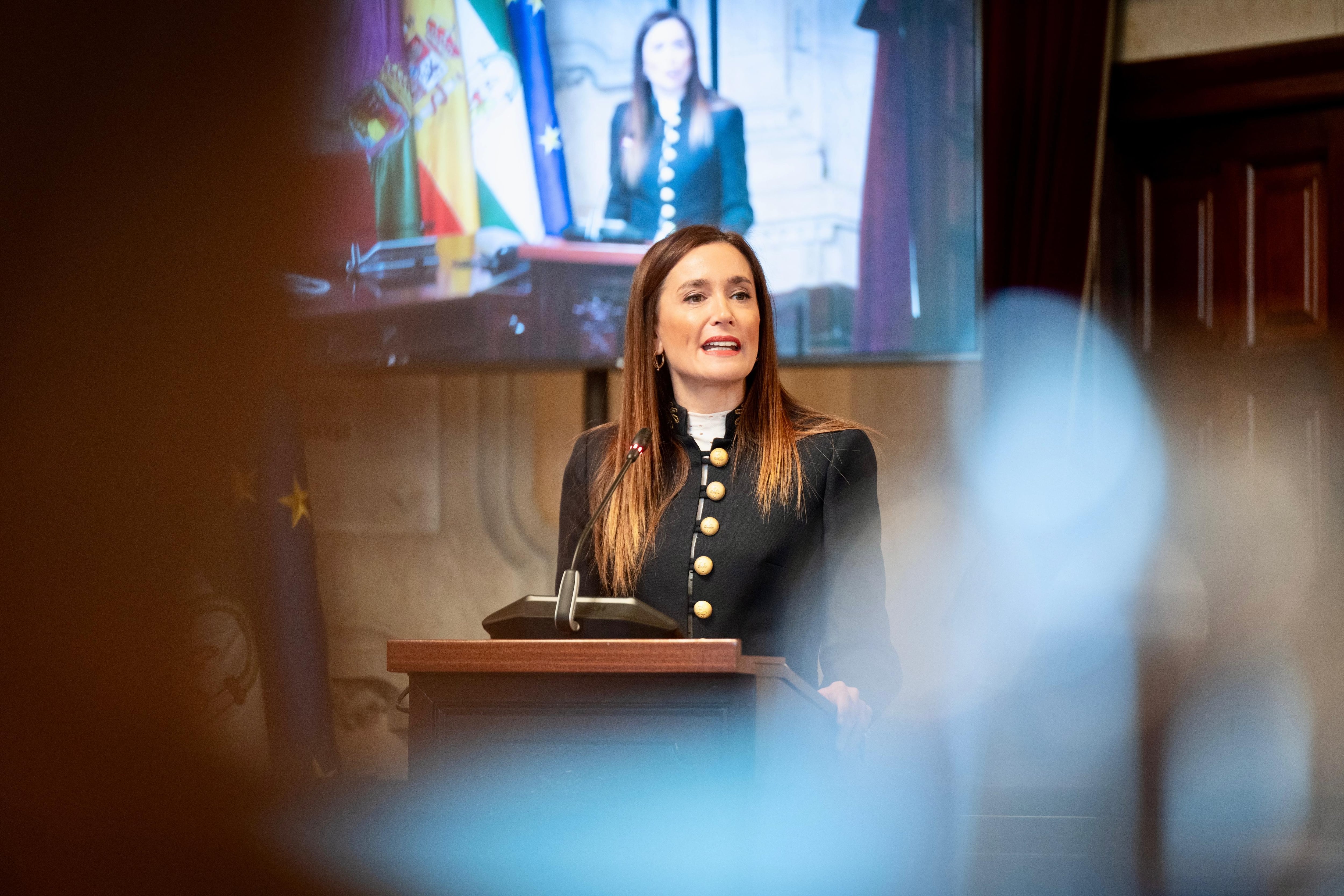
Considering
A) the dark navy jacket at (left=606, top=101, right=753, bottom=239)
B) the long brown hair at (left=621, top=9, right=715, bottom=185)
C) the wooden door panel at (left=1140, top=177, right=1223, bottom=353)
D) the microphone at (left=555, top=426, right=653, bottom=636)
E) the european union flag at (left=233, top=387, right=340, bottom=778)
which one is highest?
the long brown hair at (left=621, top=9, right=715, bottom=185)

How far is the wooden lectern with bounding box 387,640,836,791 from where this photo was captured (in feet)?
4.34

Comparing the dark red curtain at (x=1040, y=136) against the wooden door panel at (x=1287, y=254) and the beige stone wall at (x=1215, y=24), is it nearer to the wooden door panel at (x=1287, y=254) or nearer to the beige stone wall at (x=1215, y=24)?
the beige stone wall at (x=1215, y=24)

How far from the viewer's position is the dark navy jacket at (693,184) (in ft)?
14.4

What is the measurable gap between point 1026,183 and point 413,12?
88.1 inches

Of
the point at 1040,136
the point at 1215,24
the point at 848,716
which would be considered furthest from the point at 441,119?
the point at 848,716

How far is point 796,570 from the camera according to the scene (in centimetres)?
197

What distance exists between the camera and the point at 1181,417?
4.47 metres

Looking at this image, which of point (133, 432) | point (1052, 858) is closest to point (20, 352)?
point (133, 432)

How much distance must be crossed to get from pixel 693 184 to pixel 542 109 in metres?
0.60

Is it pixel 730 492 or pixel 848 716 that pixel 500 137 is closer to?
pixel 730 492

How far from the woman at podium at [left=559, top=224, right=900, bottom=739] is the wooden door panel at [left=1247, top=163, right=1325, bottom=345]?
2.93 metres

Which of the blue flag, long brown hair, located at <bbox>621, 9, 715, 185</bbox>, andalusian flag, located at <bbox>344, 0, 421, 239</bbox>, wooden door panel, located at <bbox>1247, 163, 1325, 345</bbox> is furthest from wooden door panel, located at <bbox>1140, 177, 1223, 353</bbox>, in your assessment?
andalusian flag, located at <bbox>344, 0, 421, 239</bbox>

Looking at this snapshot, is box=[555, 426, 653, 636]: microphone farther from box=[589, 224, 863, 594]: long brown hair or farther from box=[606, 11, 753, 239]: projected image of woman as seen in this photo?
box=[606, 11, 753, 239]: projected image of woman

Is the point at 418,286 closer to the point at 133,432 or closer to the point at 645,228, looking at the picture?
the point at 645,228
